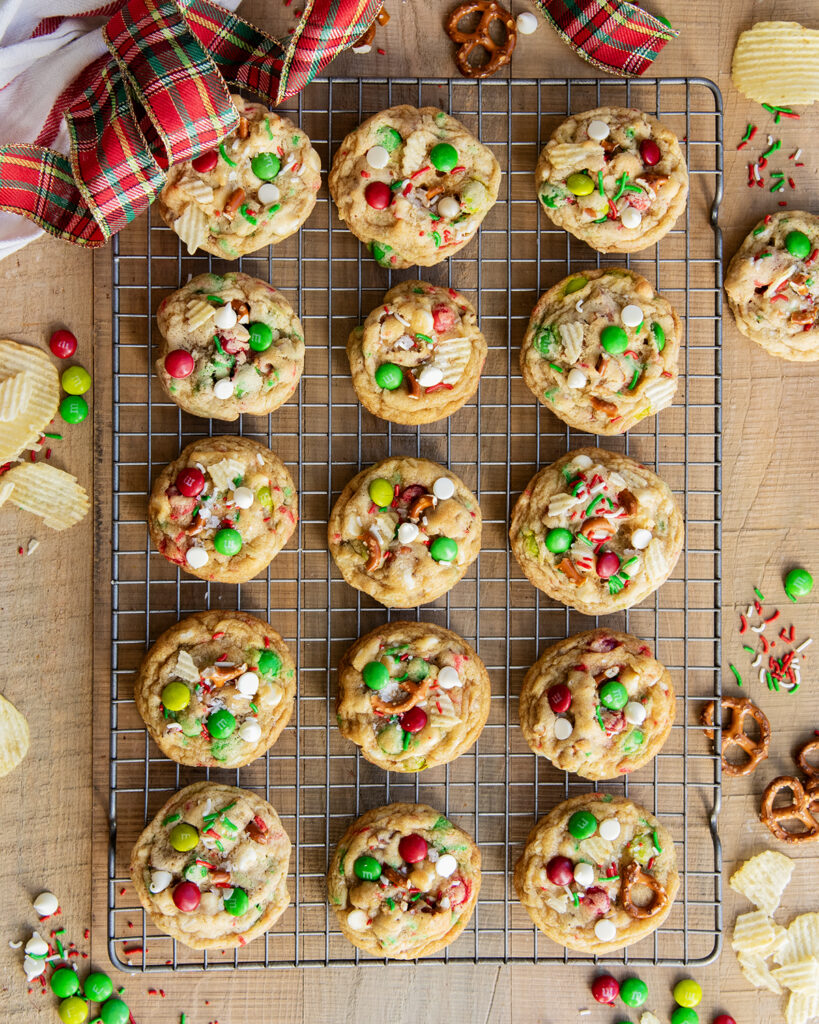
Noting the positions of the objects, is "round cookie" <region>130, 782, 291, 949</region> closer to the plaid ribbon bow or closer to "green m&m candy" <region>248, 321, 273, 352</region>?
"green m&m candy" <region>248, 321, 273, 352</region>

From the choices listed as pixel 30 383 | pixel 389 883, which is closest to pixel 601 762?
pixel 389 883

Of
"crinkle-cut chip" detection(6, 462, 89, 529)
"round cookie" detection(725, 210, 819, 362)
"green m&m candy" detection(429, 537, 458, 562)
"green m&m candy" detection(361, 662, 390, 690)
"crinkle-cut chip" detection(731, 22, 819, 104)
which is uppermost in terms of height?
"crinkle-cut chip" detection(731, 22, 819, 104)

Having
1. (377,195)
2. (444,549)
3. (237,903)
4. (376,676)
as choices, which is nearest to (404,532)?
(444,549)

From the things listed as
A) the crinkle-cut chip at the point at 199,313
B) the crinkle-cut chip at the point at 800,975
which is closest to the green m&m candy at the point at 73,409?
the crinkle-cut chip at the point at 199,313

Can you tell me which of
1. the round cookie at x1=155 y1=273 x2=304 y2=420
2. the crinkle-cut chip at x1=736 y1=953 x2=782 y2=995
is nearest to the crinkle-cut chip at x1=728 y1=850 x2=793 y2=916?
the crinkle-cut chip at x1=736 y1=953 x2=782 y2=995

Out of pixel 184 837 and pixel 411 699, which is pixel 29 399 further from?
pixel 411 699

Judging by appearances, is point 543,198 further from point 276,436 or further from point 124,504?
point 124,504
